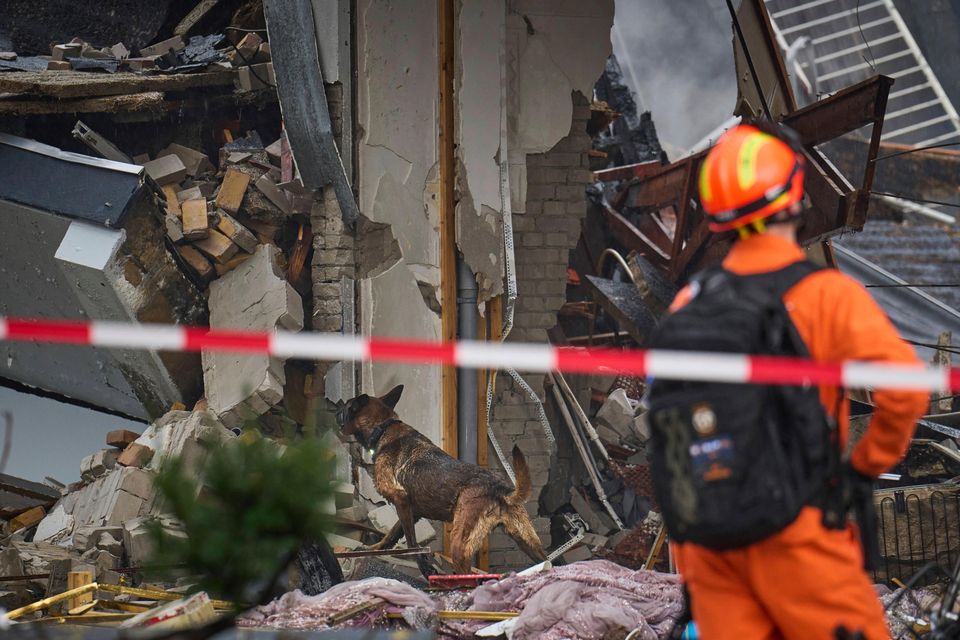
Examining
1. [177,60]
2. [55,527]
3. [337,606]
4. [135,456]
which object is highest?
[177,60]

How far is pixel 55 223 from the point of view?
8.17 metres

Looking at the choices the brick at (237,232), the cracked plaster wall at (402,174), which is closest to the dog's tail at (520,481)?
the cracked plaster wall at (402,174)

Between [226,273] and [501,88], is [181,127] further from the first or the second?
[501,88]

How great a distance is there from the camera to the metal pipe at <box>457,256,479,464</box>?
28.0 feet

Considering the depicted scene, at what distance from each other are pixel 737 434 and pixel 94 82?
272 inches

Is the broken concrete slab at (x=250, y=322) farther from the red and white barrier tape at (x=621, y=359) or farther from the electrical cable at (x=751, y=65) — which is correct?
the red and white barrier tape at (x=621, y=359)

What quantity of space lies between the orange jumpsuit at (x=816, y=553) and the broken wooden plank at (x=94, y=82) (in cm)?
659

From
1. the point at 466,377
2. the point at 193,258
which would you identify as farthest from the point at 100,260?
the point at 466,377

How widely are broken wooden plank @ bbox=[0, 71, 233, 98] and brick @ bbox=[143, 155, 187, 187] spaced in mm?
502

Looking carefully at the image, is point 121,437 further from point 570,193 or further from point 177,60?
point 570,193

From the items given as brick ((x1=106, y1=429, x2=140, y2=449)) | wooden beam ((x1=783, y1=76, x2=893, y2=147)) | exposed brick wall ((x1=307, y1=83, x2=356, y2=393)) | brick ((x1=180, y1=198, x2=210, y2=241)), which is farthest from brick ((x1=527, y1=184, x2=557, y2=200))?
brick ((x1=106, y1=429, x2=140, y2=449))

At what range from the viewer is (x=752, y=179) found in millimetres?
2861

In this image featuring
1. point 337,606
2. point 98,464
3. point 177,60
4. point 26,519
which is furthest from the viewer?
point 177,60

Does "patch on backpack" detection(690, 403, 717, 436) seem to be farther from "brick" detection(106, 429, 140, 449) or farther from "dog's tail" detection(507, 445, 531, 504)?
"brick" detection(106, 429, 140, 449)
